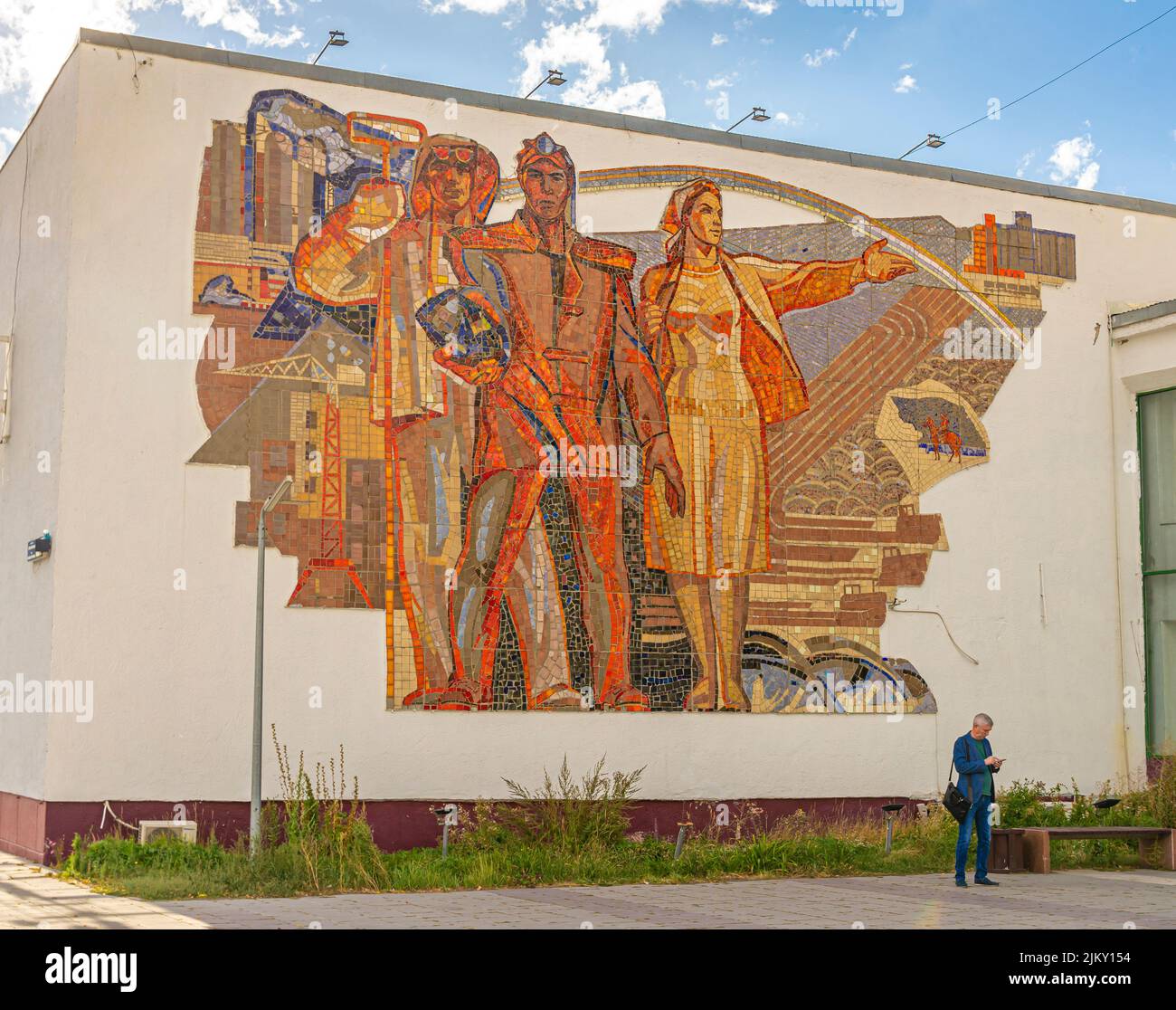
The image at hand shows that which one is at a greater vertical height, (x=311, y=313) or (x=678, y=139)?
(x=678, y=139)

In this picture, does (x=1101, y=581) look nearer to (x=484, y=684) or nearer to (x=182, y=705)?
(x=484, y=684)

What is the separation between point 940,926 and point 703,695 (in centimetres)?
658

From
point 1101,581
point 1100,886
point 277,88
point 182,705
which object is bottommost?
point 1100,886

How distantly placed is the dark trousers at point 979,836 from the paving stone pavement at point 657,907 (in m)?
0.28

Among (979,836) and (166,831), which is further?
(166,831)

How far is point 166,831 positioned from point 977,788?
27.5ft

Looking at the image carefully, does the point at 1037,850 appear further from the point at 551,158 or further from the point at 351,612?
the point at 551,158

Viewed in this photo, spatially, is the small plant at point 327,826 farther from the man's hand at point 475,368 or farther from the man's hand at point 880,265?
the man's hand at point 880,265

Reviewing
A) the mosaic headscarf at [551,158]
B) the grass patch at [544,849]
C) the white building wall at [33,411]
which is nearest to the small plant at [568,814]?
the grass patch at [544,849]

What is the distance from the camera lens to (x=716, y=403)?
62.0 feet

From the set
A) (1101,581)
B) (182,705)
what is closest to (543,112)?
(182,705)

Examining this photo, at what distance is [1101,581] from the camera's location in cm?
2078

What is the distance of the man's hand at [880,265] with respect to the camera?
1995 cm

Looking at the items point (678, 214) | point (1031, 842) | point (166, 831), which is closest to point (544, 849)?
point (166, 831)
